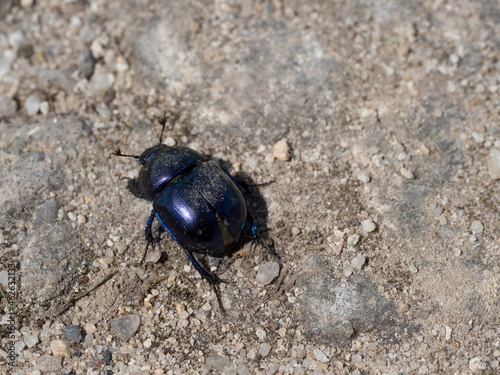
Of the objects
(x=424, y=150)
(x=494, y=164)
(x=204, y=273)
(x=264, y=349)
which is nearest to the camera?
(x=264, y=349)

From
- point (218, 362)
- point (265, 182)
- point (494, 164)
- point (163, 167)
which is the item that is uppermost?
point (163, 167)

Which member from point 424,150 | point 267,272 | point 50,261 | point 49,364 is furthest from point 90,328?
point 424,150

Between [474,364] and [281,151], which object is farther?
[281,151]

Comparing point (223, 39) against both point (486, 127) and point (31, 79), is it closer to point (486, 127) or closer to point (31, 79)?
point (31, 79)

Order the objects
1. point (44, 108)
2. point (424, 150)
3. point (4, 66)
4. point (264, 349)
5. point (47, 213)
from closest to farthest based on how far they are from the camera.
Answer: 1. point (264, 349)
2. point (47, 213)
3. point (424, 150)
4. point (44, 108)
5. point (4, 66)

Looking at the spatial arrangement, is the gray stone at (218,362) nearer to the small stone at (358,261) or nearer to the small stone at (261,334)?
the small stone at (261,334)

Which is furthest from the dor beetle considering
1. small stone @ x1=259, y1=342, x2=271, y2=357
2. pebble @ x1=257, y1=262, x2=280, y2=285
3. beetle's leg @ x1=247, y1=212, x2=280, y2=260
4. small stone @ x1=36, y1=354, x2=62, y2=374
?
small stone @ x1=36, y1=354, x2=62, y2=374

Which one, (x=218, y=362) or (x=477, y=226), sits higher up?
(x=477, y=226)

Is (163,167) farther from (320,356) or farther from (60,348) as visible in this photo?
(320,356)

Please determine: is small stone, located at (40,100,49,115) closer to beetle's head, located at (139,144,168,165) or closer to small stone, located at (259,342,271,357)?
beetle's head, located at (139,144,168,165)
